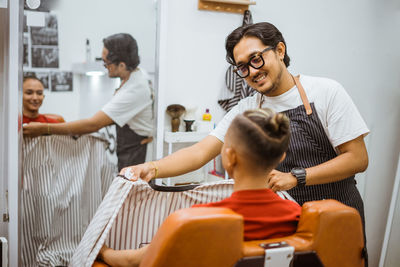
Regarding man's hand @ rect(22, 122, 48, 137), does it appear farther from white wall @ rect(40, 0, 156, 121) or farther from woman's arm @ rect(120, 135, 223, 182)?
woman's arm @ rect(120, 135, 223, 182)

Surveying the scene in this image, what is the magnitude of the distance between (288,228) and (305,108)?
0.66 meters

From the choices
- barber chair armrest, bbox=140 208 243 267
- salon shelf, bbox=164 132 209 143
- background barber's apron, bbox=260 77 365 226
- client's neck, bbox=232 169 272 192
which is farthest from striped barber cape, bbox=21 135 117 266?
barber chair armrest, bbox=140 208 243 267

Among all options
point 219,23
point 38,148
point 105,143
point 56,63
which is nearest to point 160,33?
point 219,23

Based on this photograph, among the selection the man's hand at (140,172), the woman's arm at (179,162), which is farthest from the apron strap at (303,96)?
the man's hand at (140,172)

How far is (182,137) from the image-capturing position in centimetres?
236

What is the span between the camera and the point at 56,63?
7.03ft

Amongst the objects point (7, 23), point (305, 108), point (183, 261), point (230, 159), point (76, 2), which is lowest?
point (183, 261)

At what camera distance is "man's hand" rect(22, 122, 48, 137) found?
2.14 m

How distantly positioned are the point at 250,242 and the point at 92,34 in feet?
5.67

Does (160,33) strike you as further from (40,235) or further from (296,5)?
(40,235)

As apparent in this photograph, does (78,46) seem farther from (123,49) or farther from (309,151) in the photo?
(309,151)

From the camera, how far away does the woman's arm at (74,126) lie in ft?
7.19

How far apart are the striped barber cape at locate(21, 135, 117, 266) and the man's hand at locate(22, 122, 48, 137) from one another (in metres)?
0.04

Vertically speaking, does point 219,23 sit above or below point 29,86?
above
